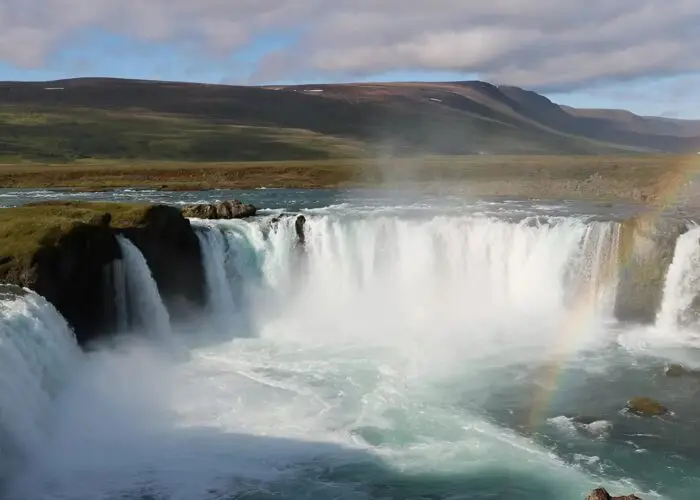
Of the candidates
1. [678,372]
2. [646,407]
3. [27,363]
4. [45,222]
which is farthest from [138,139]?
[646,407]

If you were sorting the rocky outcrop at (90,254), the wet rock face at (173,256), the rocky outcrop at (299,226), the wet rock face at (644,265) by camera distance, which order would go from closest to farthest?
the rocky outcrop at (90,254), the wet rock face at (173,256), the wet rock face at (644,265), the rocky outcrop at (299,226)

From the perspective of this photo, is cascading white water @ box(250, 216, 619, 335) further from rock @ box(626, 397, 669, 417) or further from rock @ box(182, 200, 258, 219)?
rock @ box(626, 397, 669, 417)

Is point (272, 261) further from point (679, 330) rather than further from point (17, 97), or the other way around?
point (17, 97)

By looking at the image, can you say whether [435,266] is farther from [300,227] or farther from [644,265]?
[644,265]

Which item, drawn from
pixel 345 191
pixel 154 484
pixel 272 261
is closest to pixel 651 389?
pixel 154 484

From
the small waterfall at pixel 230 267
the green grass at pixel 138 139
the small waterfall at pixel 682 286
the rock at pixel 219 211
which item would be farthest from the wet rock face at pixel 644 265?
the green grass at pixel 138 139

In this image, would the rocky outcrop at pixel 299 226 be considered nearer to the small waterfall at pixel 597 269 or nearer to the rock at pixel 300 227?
the rock at pixel 300 227

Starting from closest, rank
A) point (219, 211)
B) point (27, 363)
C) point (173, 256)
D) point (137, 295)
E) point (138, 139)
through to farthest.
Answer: point (27, 363) < point (137, 295) < point (173, 256) < point (219, 211) < point (138, 139)
